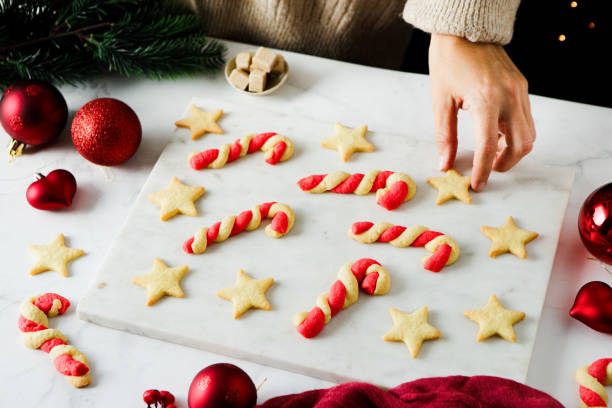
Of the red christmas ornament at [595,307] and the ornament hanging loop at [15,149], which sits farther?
the ornament hanging loop at [15,149]

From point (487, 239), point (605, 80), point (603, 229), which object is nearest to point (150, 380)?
point (487, 239)

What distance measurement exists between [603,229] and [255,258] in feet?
1.67

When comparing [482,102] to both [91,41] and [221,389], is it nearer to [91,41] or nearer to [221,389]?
[221,389]

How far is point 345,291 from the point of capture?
85cm

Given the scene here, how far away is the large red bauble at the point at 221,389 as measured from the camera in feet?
2.35

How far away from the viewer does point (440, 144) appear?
97 cm

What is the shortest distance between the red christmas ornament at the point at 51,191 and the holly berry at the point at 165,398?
382 millimetres

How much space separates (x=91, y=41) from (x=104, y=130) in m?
0.21

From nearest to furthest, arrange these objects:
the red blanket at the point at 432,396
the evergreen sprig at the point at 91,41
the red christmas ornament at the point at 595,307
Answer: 1. the red blanket at the point at 432,396
2. the red christmas ornament at the point at 595,307
3. the evergreen sprig at the point at 91,41

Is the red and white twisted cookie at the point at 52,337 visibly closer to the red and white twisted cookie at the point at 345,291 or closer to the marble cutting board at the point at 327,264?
the marble cutting board at the point at 327,264

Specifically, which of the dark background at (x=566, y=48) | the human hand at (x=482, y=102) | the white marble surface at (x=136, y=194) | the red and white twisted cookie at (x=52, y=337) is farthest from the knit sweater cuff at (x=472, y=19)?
the red and white twisted cookie at (x=52, y=337)

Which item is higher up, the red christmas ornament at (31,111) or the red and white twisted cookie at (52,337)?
the red christmas ornament at (31,111)

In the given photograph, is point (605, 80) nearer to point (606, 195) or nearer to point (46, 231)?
point (606, 195)

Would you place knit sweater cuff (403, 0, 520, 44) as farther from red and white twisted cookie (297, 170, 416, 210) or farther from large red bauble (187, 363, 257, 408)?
large red bauble (187, 363, 257, 408)
